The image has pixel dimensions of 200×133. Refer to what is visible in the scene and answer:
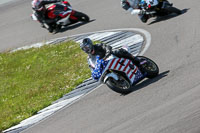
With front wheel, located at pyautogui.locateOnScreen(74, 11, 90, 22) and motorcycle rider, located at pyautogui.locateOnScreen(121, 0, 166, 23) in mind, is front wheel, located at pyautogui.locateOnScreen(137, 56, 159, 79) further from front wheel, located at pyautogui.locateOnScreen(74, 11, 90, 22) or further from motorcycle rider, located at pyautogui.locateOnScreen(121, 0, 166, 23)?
front wheel, located at pyautogui.locateOnScreen(74, 11, 90, 22)

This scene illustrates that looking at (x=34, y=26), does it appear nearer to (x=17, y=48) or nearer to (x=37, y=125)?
(x=17, y=48)

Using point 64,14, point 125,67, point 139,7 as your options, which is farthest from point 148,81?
point 64,14

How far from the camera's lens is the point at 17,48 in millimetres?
21516

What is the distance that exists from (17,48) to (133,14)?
5.60 metres

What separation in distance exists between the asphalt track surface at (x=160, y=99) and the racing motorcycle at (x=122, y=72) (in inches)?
8.0

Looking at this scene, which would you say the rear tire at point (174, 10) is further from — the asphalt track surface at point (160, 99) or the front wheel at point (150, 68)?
the front wheel at point (150, 68)

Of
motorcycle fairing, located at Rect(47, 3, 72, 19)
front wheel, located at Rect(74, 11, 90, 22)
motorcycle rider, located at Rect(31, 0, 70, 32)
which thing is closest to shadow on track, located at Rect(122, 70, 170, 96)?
front wheel, located at Rect(74, 11, 90, 22)

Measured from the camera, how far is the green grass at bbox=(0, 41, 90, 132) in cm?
1424

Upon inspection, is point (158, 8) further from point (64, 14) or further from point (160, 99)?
point (160, 99)

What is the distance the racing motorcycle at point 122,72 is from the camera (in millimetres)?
11758

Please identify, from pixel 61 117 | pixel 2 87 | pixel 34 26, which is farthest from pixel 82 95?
pixel 34 26

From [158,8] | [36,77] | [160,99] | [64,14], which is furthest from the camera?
[64,14]

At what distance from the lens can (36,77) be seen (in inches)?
672

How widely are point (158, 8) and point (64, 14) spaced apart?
5270 millimetres
